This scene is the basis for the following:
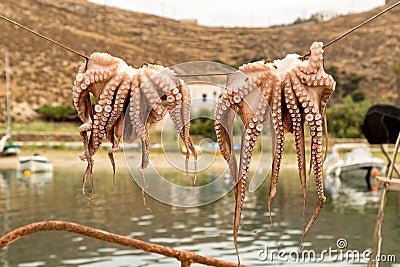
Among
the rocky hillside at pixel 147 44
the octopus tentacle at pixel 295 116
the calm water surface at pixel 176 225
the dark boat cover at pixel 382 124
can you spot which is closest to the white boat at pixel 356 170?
the calm water surface at pixel 176 225

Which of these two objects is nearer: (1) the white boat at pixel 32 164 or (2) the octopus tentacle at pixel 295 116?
(2) the octopus tentacle at pixel 295 116

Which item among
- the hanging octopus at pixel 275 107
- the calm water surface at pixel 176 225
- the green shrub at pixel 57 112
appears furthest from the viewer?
the green shrub at pixel 57 112

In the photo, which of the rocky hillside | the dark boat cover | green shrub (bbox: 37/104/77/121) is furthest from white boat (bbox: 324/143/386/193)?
the rocky hillside

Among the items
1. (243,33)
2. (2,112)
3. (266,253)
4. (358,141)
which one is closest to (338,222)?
(266,253)

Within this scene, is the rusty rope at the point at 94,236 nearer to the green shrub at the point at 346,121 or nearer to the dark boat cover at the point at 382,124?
the dark boat cover at the point at 382,124

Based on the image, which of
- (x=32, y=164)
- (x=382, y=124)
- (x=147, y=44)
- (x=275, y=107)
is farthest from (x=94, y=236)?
(x=147, y=44)

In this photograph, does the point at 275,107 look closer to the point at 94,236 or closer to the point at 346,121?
the point at 94,236
